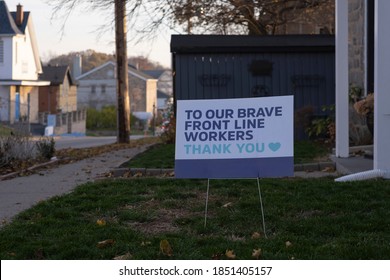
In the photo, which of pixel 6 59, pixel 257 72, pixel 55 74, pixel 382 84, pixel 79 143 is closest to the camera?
pixel 382 84

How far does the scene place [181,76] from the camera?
19250 mm

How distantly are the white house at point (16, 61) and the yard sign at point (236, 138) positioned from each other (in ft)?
138

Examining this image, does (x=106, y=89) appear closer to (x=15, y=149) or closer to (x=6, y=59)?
(x=6, y=59)

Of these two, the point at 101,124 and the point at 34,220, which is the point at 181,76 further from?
the point at 101,124

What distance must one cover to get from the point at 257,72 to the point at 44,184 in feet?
28.6

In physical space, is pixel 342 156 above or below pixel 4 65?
below

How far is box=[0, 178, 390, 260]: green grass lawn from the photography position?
6.37 metres

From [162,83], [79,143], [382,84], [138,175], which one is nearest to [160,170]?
[138,175]

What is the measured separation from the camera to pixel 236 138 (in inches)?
291

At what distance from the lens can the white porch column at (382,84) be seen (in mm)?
10023

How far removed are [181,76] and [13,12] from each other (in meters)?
37.4

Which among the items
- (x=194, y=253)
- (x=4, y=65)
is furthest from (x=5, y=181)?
(x=4, y=65)

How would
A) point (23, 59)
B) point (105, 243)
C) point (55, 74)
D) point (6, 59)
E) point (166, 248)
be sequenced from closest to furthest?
point (166, 248) → point (105, 243) → point (6, 59) → point (23, 59) → point (55, 74)

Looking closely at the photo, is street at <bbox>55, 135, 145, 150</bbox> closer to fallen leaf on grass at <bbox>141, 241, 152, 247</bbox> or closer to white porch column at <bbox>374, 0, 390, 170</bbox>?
white porch column at <bbox>374, 0, 390, 170</bbox>
